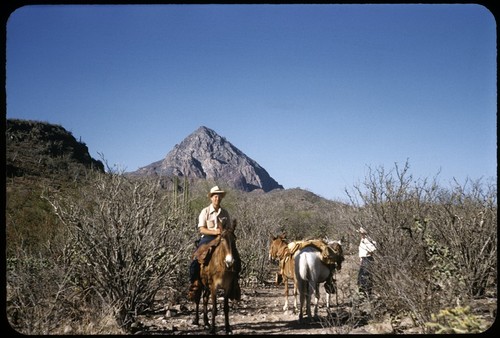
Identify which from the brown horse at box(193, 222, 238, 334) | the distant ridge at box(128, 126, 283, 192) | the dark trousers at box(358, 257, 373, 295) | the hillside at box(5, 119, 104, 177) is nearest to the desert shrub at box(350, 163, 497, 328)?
the dark trousers at box(358, 257, 373, 295)

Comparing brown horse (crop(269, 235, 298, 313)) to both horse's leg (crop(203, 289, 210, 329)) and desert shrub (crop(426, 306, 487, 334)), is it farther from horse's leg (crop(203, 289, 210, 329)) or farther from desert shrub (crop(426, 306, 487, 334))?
desert shrub (crop(426, 306, 487, 334))

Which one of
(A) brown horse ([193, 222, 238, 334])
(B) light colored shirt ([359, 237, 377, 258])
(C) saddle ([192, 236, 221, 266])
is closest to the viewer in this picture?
(A) brown horse ([193, 222, 238, 334])

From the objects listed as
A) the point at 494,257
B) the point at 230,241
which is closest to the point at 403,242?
the point at 494,257

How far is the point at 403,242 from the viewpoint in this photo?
26.0ft

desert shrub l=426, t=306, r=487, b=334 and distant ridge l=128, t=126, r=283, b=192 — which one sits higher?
distant ridge l=128, t=126, r=283, b=192

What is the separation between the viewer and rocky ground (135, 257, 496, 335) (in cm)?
673

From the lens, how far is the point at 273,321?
842 cm

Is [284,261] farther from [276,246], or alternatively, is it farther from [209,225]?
[209,225]

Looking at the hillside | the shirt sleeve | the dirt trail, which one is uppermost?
the hillside

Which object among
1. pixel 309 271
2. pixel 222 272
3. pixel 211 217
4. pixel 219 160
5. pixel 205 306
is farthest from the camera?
pixel 219 160

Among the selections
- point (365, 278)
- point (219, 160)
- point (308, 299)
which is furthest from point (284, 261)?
point (219, 160)

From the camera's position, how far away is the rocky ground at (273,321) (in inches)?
265

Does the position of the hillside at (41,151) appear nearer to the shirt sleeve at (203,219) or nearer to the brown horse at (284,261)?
the brown horse at (284,261)

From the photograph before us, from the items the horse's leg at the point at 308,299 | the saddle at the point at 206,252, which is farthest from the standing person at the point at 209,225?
the horse's leg at the point at 308,299
